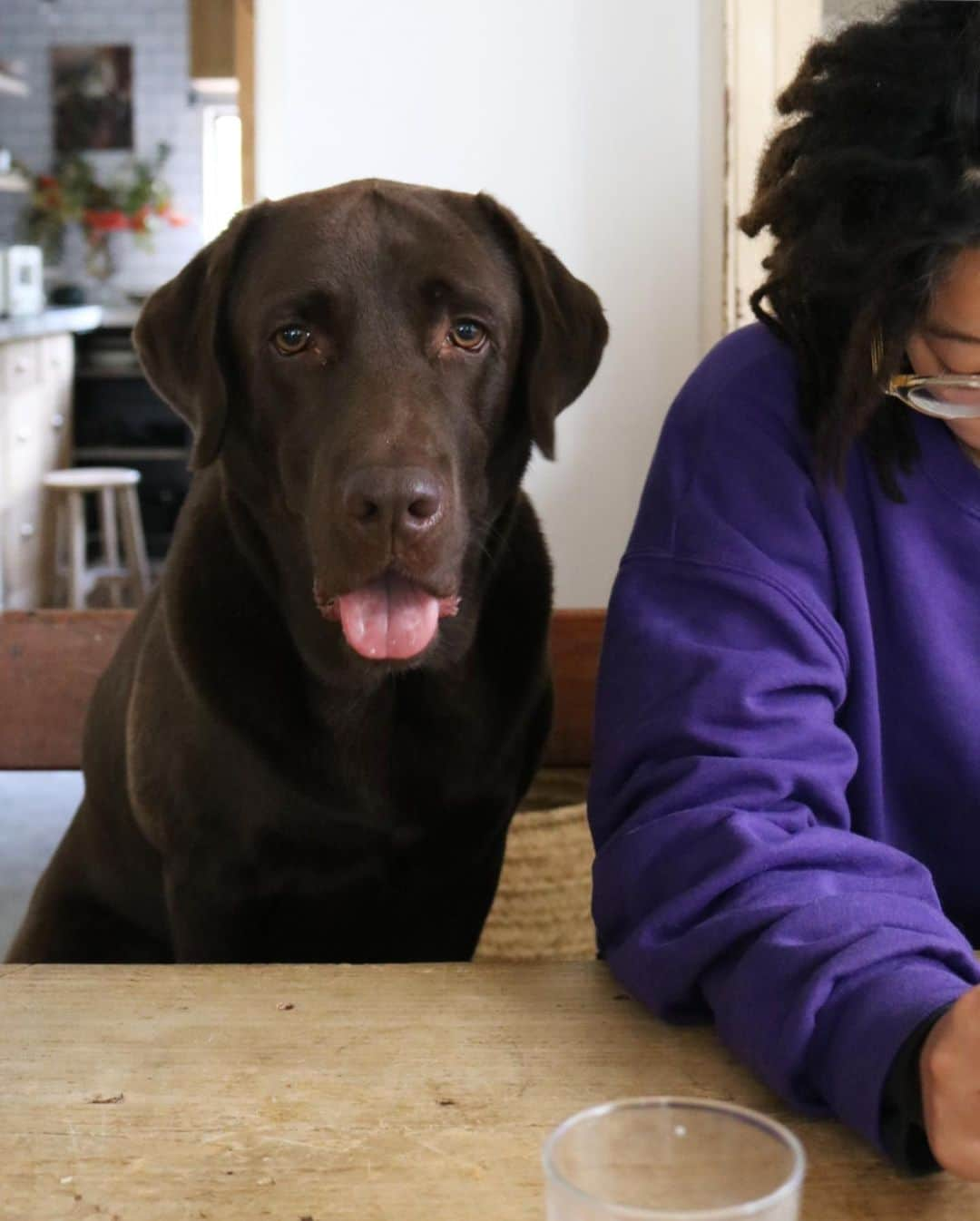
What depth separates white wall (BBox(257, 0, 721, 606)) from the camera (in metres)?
2.23

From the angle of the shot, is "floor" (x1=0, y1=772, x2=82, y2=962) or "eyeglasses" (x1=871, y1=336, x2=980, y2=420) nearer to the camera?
"eyeglasses" (x1=871, y1=336, x2=980, y2=420)

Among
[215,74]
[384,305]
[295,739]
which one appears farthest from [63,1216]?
[215,74]

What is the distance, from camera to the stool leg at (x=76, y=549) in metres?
5.38

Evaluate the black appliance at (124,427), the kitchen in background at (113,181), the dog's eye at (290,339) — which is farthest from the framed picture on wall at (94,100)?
the dog's eye at (290,339)

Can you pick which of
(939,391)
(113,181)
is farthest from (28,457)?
(939,391)

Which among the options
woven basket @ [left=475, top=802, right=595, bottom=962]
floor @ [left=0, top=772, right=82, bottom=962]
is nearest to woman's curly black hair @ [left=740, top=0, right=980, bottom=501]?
woven basket @ [left=475, top=802, right=595, bottom=962]

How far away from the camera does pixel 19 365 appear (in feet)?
18.4

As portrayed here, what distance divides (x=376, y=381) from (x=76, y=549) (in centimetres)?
447

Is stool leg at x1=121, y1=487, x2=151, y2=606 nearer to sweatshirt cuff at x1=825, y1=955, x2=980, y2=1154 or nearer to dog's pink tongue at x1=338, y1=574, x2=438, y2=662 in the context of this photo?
dog's pink tongue at x1=338, y1=574, x2=438, y2=662

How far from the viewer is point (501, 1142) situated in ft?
2.14

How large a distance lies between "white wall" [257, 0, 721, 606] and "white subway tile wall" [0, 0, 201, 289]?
5676 millimetres

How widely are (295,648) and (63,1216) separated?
2.32 ft

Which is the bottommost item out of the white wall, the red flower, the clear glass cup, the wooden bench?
the wooden bench

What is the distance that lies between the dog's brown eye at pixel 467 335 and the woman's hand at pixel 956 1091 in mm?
724
